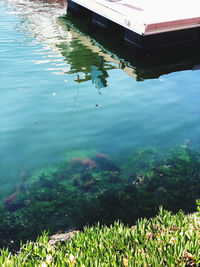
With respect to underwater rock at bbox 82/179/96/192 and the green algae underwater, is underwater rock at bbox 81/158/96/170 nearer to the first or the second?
the green algae underwater

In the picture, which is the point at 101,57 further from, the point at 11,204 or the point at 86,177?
the point at 11,204

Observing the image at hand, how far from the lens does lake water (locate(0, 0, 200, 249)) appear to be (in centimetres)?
487

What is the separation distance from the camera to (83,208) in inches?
187

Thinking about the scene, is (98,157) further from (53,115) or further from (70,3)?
(70,3)

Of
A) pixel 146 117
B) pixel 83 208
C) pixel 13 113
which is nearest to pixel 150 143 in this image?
pixel 146 117

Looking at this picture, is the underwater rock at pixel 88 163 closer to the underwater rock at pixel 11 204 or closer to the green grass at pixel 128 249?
the underwater rock at pixel 11 204

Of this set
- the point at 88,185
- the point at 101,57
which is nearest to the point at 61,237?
the point at 88,185

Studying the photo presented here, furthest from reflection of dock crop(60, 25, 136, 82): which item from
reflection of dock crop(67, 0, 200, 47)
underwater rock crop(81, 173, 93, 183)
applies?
underwater rock crop(81, 173, 93, 183)

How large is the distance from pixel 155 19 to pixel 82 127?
580 cm

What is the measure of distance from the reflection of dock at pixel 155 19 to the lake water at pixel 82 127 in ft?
2.90

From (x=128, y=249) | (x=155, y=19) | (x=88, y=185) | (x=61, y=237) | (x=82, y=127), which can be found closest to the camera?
(x=128, y=249)

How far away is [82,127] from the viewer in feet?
22.6

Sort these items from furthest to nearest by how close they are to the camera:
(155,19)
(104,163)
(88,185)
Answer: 1. (155,19)
2. (104,163)
3. (88,185)

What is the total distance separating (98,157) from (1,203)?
6.62ft
